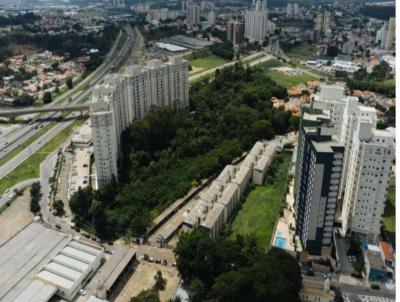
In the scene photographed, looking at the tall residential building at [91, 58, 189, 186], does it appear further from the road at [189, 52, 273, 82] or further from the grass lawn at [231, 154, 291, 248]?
the road at [189, 52, 273, 82]

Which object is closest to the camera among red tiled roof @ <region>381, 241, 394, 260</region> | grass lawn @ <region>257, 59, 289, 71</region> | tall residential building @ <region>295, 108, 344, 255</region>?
tall residential building @ <region>295, 108, 344, 255</region>

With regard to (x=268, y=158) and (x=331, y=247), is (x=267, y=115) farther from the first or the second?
(x=331, y=247)

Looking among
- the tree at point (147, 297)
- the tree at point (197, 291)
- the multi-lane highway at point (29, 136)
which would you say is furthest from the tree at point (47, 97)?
the tree at point (197, 291)

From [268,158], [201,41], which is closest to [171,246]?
[268,158]

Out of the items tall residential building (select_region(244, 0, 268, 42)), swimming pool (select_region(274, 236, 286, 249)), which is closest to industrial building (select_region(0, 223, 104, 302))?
swimming pool (select_region(274, 236, 286, 249))

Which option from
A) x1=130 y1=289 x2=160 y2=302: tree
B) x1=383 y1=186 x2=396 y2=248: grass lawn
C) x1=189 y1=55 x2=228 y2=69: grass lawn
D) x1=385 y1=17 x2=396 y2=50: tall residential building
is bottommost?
x1=130 y1=289 x2=160 y2=302: tree

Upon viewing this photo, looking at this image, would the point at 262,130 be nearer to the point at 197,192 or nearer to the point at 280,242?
the point at 197,192
